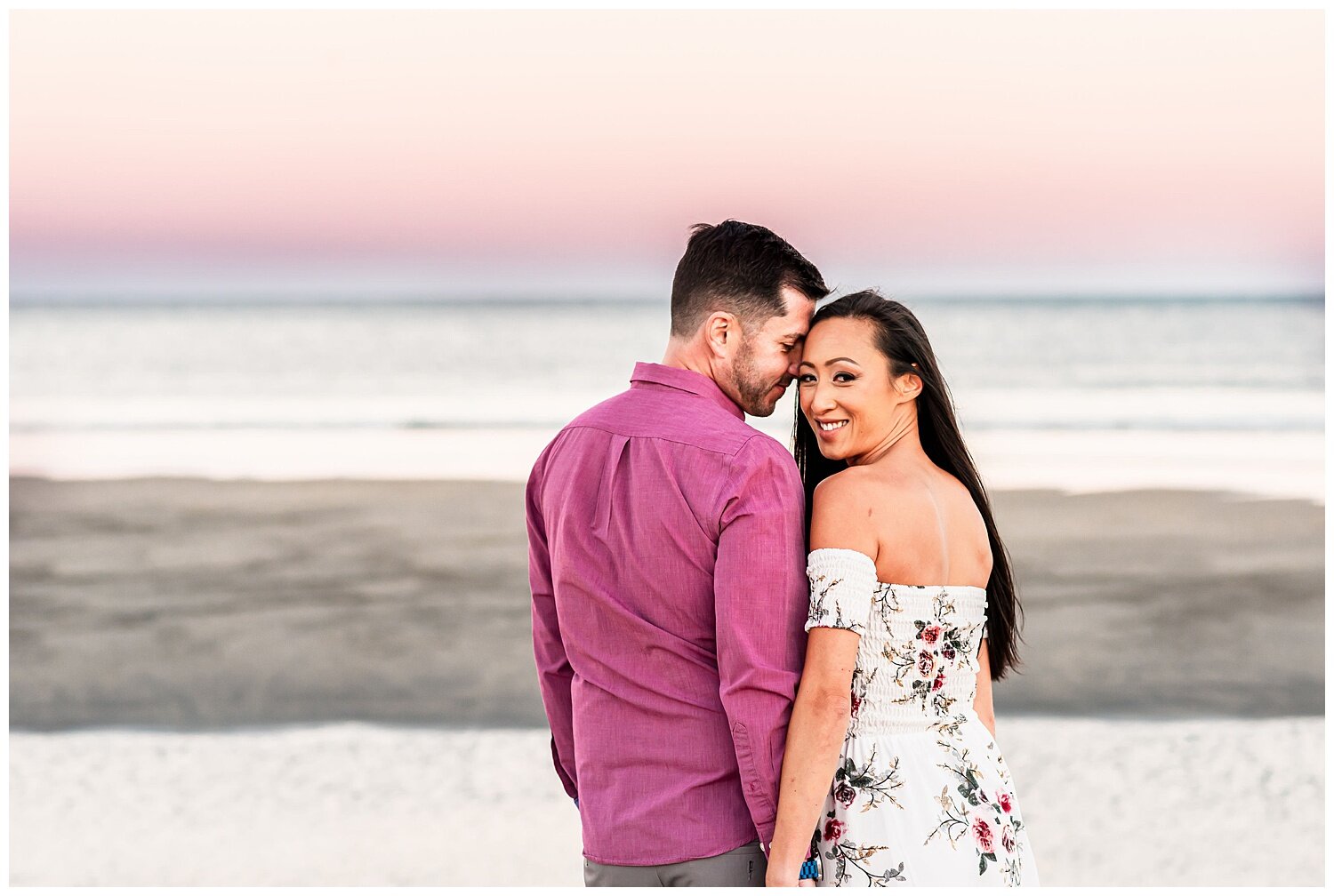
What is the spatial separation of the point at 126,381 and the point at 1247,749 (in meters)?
18.9

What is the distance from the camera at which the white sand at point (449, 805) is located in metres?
4.25

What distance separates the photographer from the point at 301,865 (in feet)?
14.1

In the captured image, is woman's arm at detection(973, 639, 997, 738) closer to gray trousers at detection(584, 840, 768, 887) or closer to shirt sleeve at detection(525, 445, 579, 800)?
gray trousers at detection(584, 840, 768, 887)

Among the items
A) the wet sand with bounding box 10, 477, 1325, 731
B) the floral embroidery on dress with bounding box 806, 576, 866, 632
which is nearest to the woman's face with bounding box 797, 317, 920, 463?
the floral embroidery on dress with bounding box 806, 576, 866, 632

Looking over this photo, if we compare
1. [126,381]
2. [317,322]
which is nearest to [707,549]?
[126,381]

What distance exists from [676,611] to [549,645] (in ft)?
1.67

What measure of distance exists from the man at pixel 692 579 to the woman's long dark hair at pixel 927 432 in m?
0.13

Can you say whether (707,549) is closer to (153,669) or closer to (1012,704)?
(1012,704)

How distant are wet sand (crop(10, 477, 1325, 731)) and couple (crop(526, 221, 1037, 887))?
11.3 feet

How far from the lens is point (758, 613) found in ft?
6.99

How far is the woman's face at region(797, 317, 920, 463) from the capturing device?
7.87 feet

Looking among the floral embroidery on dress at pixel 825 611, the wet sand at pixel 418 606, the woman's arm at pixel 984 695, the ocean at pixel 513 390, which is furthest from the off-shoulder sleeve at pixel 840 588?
the ocean at pixel 513 390

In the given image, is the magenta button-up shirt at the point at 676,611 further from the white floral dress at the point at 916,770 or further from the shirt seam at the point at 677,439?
the white floral dress at the point at 916,770

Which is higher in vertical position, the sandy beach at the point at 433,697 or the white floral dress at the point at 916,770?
the white floral dress at the point at 916,770
